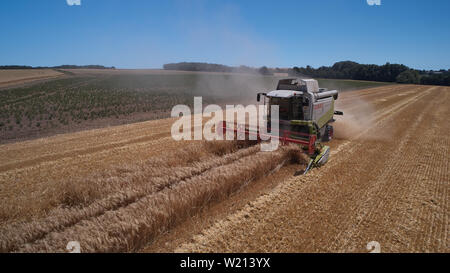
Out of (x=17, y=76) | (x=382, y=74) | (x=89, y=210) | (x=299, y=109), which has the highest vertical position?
(x=382, y=74)

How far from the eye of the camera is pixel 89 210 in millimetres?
3717

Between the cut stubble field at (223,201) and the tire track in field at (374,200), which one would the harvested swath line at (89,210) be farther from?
the tire track in field at (374,200)

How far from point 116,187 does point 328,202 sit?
4.16 m

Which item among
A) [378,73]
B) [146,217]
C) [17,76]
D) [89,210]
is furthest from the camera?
[378,73]

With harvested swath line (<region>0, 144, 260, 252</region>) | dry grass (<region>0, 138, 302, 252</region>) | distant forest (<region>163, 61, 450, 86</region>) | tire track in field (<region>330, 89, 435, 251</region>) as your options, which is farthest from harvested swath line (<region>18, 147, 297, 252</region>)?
distant forest (<region>163, 61, 450, 86</region>)

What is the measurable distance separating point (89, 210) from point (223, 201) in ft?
7.53

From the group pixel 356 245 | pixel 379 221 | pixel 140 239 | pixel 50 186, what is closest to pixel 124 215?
pixel 140 239

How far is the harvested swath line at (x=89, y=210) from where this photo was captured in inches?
121

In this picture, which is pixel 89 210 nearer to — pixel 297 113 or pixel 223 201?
pixel 223 201

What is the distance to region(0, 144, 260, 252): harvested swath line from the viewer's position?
3.08 m

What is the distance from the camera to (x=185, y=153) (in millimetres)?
6438

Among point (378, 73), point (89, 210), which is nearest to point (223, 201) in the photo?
point (89, 210)
